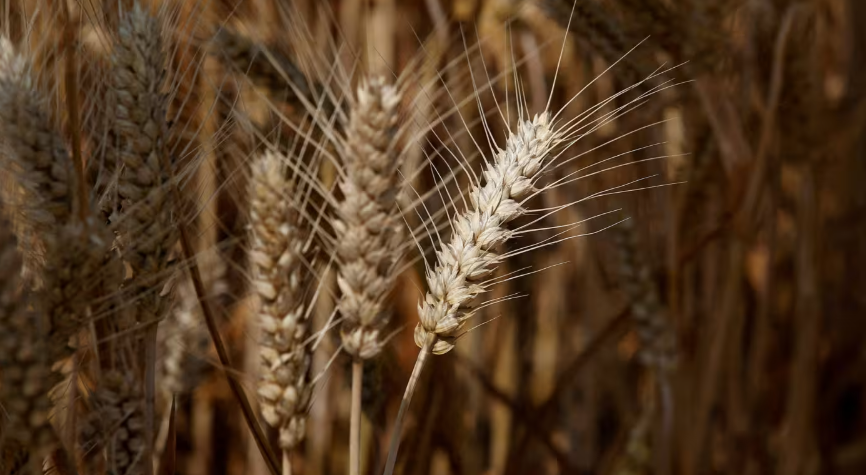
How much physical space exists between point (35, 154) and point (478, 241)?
0.87ft

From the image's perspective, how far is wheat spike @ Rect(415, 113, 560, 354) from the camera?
1.62ft

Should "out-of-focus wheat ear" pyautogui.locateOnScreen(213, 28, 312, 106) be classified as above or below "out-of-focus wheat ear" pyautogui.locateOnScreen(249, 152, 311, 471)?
above

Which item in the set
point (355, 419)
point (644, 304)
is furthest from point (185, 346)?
point (644, 304)

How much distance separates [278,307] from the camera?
0.54m

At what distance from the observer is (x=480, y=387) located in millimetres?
1222

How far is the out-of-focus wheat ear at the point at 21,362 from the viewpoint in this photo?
427mm

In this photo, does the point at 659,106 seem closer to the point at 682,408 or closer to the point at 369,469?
the point at 682,408

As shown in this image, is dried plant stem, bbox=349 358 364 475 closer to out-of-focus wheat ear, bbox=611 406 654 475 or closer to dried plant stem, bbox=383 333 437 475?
dried plant stem, bbox=383 333 437 475

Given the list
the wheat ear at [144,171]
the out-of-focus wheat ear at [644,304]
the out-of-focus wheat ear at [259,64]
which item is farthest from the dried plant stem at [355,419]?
the out-of-focus wheat ear at [644,304]

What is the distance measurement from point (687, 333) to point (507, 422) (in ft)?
1.11

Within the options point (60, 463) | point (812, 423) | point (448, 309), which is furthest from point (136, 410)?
point (812, 423)

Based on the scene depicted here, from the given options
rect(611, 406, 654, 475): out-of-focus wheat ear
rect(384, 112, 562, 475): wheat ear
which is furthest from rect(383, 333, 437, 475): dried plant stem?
rect(611, 406, 654, 475): out-of-focus wheat ear

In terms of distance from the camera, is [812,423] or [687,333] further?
[812,423]

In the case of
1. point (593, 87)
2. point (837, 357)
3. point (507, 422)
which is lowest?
point (507, 422)
